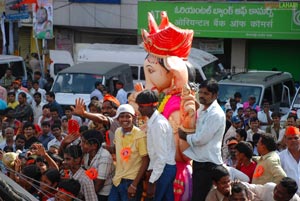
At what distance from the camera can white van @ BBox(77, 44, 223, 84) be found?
18.5 m

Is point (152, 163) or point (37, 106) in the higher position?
point (152, 163)

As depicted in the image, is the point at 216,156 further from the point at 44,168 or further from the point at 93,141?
the point at 44,168

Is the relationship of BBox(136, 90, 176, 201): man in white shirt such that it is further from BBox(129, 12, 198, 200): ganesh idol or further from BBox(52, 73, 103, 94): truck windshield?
BBox(52, 73, 103, 94): truck windshield

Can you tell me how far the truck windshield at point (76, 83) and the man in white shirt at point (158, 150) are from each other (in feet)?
31.6

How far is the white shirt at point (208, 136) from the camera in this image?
6672mm

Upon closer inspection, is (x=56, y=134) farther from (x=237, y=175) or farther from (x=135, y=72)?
(x=135, y=72)

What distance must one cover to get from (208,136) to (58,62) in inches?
628

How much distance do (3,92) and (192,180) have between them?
336 inches

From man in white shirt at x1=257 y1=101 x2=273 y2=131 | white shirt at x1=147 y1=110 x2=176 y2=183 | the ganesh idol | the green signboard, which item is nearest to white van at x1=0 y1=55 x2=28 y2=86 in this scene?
the green signboard

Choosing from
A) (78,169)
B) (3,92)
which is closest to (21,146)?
(78,169)

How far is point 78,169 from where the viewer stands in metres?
7.18

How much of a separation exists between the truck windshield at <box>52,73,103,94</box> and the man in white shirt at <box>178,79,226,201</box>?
9697 mm

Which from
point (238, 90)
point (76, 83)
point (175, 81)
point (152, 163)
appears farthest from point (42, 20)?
point (152, 163)

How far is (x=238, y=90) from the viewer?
15477 millimetres
